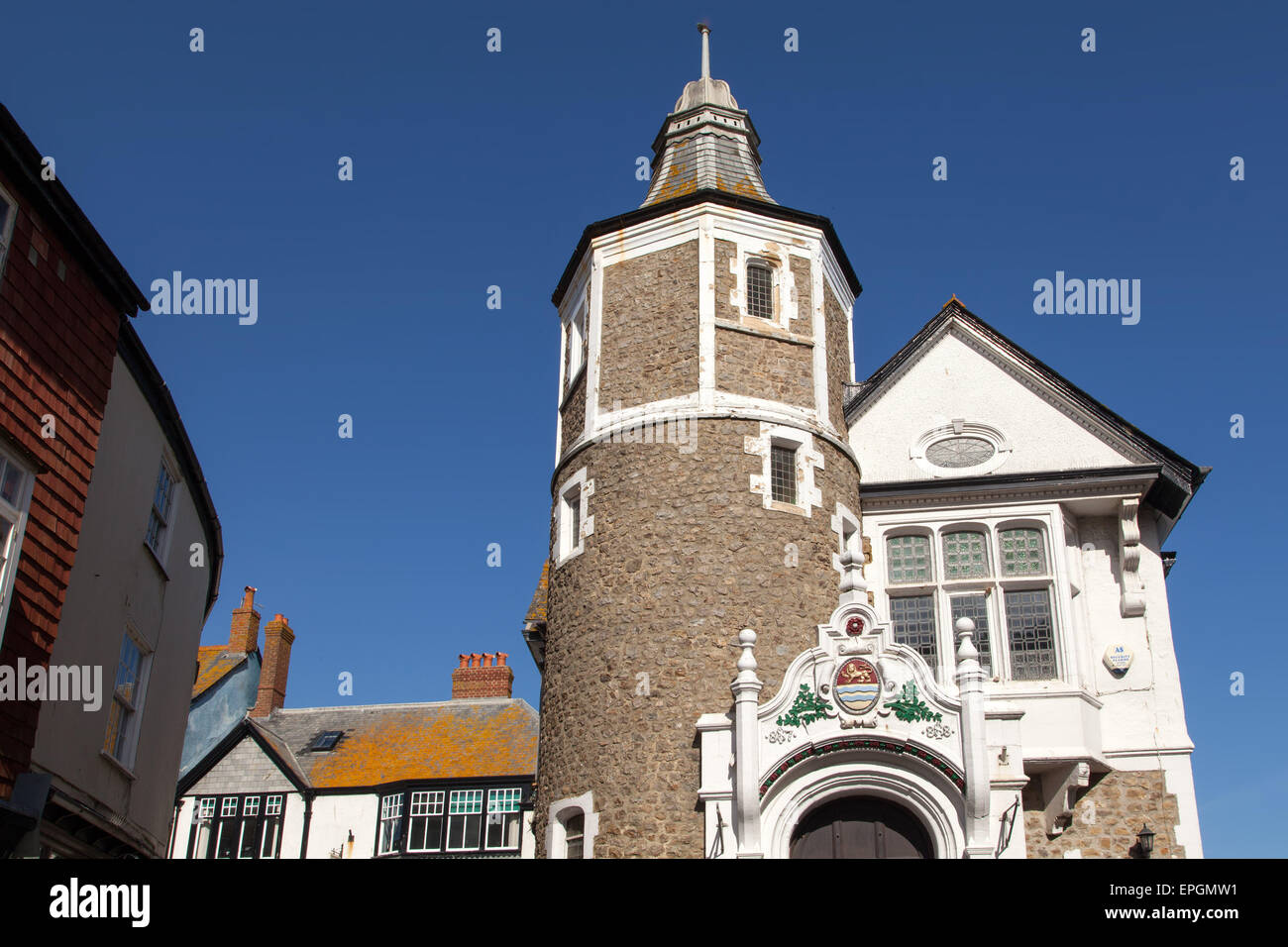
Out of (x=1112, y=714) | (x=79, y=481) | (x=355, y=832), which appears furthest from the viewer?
(x=355, y=832)

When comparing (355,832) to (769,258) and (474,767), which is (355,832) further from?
(769,258)

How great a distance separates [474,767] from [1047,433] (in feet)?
76.9

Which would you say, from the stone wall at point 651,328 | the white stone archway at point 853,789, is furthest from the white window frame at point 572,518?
the white stone archway at point 853,789

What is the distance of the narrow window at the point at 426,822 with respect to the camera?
36.8 meters

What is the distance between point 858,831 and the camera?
1609 centimetres

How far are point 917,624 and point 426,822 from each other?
22503 millimetres

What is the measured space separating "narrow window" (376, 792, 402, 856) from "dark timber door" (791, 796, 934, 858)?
23.6m

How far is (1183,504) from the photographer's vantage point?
63.3ft

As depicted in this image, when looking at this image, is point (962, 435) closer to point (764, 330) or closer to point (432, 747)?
point (764, 330)

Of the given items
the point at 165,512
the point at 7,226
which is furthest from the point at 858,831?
the point at 7,226

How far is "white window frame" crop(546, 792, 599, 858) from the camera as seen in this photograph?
16.8 m
